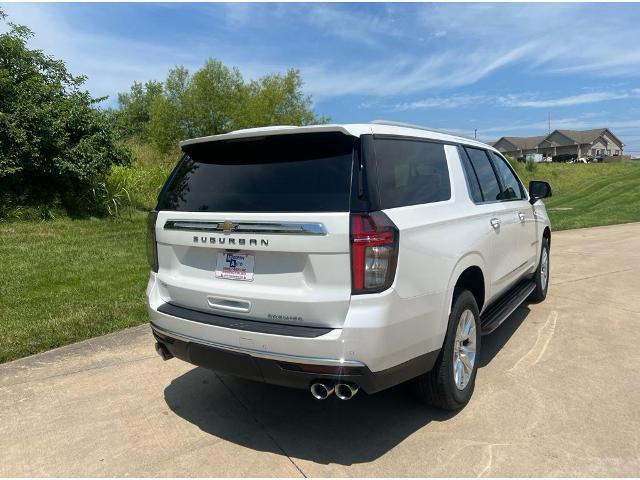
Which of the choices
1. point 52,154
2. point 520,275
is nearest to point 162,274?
point 520,275

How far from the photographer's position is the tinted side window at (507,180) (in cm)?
497

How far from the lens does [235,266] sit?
303 cm

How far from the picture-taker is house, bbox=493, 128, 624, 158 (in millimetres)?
94312

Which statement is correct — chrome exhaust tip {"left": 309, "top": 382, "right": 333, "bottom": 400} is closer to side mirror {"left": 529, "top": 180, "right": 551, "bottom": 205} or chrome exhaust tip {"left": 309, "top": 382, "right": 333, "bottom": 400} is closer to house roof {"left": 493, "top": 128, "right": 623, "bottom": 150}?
side mirror {"left": 529, "top": 180, "right": 551, "bottom": 205}

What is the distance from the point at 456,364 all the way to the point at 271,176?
5.82 ft

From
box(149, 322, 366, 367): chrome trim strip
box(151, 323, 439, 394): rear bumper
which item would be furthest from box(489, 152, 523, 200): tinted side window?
box(149, 322, 366, 367): chrome trim strip

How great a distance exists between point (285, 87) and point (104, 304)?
5099 cm

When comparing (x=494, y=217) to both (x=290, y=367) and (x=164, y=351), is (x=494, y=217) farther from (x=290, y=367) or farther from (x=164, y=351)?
(x=164, y=351)

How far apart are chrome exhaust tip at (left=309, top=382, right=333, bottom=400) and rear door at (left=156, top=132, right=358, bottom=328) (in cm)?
33

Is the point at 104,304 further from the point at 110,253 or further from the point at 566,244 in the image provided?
the point at 566,244

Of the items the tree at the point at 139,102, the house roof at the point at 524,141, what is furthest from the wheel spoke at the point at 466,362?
the house roof at the point at 524,141

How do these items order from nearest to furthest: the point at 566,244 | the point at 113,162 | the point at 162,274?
the point at 162,274 → the point at 566,244 → the point at 113,162

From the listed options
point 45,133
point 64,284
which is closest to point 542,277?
point 64,284

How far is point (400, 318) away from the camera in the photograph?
9.12 ft
